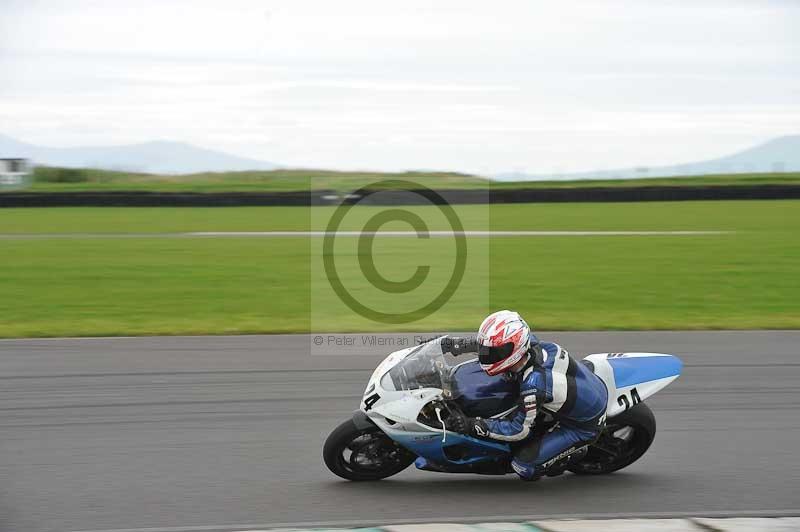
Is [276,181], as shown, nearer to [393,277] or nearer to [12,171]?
[12,171]

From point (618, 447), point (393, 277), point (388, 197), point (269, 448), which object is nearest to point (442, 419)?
point (618, 447)

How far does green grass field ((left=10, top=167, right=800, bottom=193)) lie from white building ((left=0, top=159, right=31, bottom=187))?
1049 millimetres

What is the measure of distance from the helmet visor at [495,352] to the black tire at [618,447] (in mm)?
1143

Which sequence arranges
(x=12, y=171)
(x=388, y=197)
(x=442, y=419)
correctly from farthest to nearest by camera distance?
(x=12, y=171), (x=388, y=197), (x=442, y=419)

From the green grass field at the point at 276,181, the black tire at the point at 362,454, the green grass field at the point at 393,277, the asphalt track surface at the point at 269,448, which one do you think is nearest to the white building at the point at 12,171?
the green grass field at the point at 276,181

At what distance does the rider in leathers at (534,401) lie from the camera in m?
5.82

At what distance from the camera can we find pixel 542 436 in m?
6.08

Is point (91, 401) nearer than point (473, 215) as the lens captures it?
Yes

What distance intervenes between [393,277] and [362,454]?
43.0 ft

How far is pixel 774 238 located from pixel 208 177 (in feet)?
118

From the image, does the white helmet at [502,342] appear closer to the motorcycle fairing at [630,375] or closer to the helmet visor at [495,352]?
the helmet visor at [495,352]

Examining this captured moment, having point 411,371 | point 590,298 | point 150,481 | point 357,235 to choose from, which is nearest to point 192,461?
point 150,481

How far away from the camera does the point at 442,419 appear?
19.6ft

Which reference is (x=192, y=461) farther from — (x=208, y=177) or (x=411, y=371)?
(x=208, y=177)
